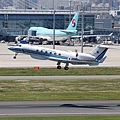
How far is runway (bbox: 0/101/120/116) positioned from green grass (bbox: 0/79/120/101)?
2.64 meters

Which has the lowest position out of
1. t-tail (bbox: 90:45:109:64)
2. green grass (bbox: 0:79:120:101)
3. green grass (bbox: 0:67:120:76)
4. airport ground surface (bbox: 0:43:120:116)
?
green grass (bbox: 0:67:120:76)

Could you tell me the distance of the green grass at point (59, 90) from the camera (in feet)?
152

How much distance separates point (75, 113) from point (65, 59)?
43.2 meters

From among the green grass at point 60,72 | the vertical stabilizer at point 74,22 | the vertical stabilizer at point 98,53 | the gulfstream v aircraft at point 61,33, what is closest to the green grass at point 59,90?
the green grass at point 60,72

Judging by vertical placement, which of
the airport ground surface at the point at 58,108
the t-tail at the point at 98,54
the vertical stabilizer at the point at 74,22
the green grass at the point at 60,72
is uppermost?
the vertical stabilizer at the point at 74,22

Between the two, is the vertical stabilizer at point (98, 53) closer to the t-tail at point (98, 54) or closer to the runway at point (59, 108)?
the t-tail at point (98, 54)

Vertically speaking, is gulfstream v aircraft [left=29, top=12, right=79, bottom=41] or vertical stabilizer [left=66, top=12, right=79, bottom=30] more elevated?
vertical stabilizer [left=66, top=12, right=79, bottom=30]

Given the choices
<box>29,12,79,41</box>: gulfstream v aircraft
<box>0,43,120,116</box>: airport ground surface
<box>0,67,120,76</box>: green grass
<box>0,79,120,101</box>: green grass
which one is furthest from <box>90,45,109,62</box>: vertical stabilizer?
<box>29,12,79,41</box>: gulfstream v aircraft

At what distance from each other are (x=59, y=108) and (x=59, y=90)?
455 inches

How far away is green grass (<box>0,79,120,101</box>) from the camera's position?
4635 centimetres

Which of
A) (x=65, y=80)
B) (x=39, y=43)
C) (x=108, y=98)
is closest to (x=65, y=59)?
(x=65, y=80)

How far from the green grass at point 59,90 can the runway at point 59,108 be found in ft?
8.66

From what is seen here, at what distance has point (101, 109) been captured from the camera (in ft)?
131

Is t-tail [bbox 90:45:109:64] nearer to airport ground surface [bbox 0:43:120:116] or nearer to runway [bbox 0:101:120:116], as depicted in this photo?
airport ground surface [bbox 0:43:120:116]
